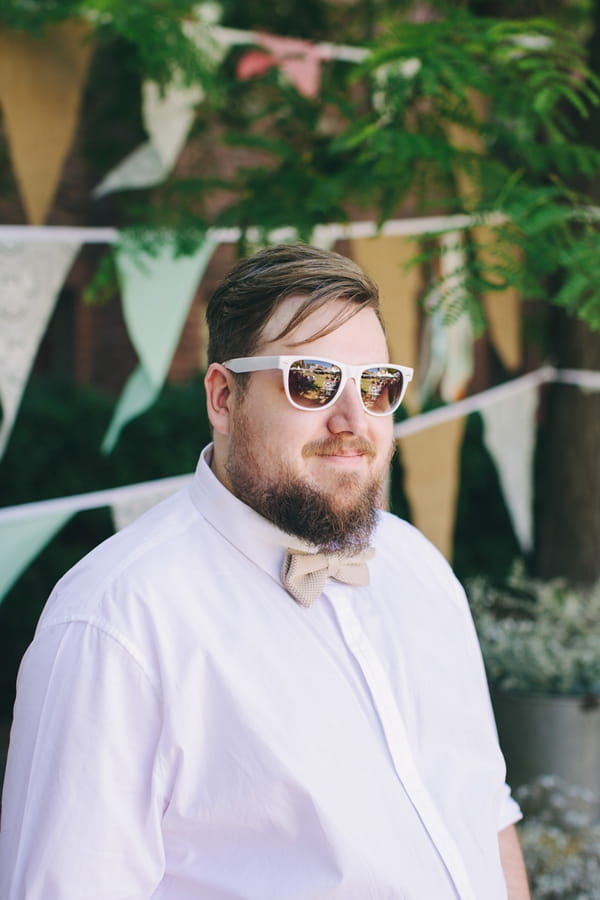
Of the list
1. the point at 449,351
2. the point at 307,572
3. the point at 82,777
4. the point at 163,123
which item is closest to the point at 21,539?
the point at 307,572

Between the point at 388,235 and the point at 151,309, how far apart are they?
877 millimetres

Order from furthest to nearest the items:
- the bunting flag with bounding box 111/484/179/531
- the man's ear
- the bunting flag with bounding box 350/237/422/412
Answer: the bunting flag with bounding box 350/237/422/412 → the bunting flag with bounding box 111/484/179/531 → the man's ear

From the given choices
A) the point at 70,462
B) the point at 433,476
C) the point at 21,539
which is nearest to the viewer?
the point at 21,539

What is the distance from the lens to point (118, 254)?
2971 millimetres

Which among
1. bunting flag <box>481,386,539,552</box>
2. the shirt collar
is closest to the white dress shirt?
the shirt collar

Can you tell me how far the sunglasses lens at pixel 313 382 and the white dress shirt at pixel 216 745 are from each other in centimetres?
20

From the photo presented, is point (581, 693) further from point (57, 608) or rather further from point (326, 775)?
point (57, 608)

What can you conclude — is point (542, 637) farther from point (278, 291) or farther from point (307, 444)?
point (278, 291)

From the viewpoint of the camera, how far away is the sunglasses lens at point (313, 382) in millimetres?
1505

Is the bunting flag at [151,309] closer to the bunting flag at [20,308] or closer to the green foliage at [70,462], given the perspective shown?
the bunting flag at [20,308]

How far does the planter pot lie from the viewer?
320 cm

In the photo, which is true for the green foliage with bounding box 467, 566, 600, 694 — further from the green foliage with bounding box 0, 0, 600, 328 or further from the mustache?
the mustache

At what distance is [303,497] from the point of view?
5.08ft

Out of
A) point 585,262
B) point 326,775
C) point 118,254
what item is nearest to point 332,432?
point 326,775
